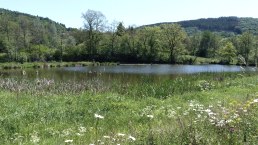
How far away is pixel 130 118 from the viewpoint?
12148 millimetres

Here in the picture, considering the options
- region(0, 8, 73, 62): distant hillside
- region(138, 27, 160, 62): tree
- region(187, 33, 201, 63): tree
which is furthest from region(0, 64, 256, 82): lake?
region(187, 33, 201, 63): tree

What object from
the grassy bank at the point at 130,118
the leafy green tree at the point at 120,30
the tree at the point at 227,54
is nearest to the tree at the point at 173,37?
the tree at the point at 227,54

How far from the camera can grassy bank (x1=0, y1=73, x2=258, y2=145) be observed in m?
7.07

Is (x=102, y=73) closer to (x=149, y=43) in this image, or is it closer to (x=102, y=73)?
(x=102, y=73)

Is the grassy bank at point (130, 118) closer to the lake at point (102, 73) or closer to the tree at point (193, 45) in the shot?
the lake at point (102, 73)

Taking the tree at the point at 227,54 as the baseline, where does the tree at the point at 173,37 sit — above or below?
above

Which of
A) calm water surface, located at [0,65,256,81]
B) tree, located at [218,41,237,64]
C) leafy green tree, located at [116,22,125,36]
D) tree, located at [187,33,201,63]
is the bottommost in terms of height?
calm water surface, located at [0,65,256,81]

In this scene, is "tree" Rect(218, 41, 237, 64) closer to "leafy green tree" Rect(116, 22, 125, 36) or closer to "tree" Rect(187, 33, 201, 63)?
"tree" Rect(187, 33, 201, 63)

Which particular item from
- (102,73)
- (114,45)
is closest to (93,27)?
(114,45)

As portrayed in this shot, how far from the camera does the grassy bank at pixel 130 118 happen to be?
7.07 m

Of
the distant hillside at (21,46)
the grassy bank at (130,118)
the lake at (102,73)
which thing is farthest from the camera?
the distant hillside at (21,46)

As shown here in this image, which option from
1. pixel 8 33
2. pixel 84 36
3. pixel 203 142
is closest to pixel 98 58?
pixel 84 36

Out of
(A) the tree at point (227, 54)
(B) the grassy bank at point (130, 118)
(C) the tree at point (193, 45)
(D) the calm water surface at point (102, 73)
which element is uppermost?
(C) the tree at point (193, 45)

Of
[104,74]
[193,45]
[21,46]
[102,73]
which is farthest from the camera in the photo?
[193,45]
